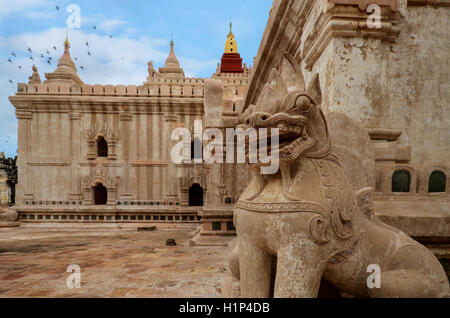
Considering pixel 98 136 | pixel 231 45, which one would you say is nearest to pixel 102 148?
pixel 98 136

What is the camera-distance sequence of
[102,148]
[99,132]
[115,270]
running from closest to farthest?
1. [115,270]
2. [99,132]
3. [102,148]

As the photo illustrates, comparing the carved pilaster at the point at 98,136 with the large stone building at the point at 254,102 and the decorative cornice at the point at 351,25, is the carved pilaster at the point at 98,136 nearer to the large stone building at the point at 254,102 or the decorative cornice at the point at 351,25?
the large stone building at the point at 254,102

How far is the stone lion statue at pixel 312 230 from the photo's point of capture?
1452 mm

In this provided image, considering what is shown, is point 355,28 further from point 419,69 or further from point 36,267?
point 36,267

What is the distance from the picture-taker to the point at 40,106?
11.8m

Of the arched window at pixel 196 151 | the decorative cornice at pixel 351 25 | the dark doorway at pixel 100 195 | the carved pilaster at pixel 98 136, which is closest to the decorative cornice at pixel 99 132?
the carved pilaster at pixel 98 136

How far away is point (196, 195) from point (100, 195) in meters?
4.85

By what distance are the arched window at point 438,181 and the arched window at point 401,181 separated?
231 millimetres

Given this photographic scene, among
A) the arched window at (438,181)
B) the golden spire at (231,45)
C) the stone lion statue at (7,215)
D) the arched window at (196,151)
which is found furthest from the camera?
the golden spire at (231,45)

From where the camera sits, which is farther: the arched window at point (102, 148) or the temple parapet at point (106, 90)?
the arched window at point (102, 148)

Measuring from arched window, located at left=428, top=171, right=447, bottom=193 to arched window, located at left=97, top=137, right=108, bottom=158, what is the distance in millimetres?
12693

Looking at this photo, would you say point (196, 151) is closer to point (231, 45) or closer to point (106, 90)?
point (106, 90)

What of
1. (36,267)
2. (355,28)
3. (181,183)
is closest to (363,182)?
(355,28)

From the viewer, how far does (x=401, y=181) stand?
7.94ft
